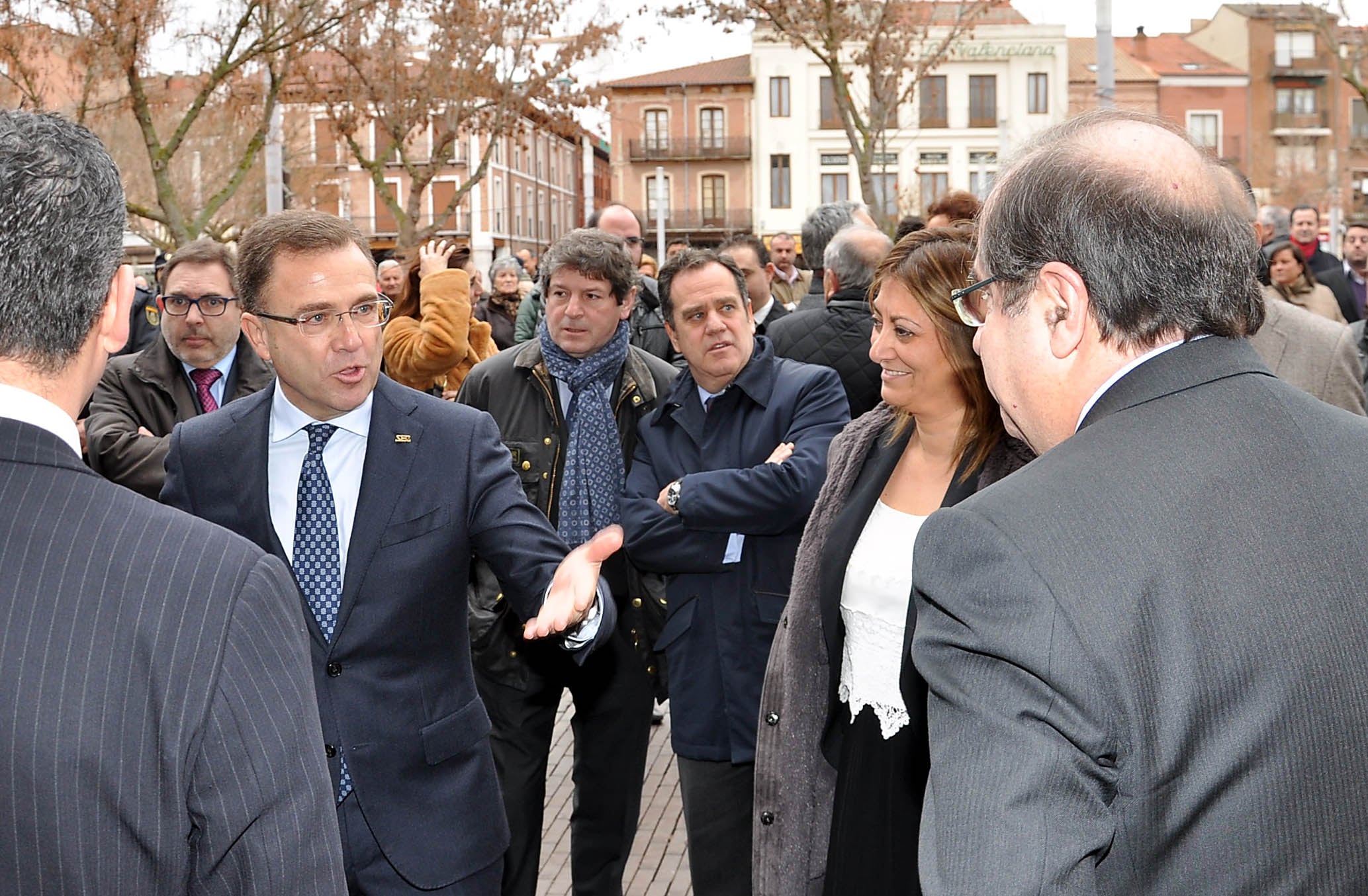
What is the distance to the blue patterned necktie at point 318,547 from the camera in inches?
115

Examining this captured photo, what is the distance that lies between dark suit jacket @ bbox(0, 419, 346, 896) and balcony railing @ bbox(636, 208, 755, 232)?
53509mm

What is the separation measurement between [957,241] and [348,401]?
1565 mm

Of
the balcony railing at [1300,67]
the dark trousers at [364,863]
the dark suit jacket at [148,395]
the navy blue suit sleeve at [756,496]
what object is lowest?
the dark trousers at [364,863]

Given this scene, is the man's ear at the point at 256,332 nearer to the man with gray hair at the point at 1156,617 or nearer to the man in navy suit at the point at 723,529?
the man in navy suit at the point at 723,529

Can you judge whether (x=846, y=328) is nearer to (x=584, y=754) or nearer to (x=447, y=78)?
(x=584, y=754)

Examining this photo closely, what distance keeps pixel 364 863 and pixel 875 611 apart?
50.6 inches

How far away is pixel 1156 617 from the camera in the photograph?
149 centimetres

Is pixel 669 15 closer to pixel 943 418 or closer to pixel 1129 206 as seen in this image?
pixel 943 418

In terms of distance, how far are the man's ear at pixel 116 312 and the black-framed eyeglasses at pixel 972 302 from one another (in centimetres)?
111

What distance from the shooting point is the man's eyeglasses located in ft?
10.2

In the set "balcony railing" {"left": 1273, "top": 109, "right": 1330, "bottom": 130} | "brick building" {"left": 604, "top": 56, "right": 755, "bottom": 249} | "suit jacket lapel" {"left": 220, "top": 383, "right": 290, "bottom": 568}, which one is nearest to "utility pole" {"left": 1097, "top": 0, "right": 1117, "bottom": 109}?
"suit jacket lapel" {"left": 220, "top": 383, "right": 290, "bottom": 568}

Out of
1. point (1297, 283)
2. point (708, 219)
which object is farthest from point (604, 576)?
point (708, 219)

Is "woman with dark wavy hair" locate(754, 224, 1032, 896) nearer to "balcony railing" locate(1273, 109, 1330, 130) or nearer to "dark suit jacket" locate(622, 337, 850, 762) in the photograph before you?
"dark suit jacket" locate(622, 337, 850, 762)

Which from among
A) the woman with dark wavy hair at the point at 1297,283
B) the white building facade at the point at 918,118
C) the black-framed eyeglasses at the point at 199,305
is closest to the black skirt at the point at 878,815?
the black-framed eyeglasses at the point at 199,305
